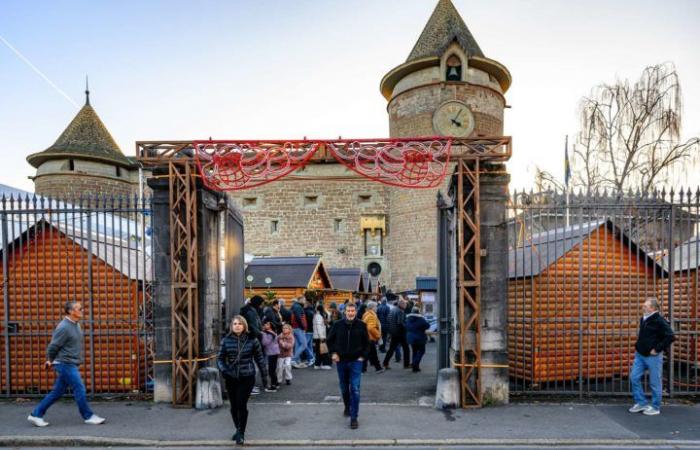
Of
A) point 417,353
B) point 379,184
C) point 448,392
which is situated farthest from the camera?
point 379,184

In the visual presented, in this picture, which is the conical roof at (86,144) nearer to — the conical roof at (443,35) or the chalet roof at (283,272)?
the chalet roof at (283,272)

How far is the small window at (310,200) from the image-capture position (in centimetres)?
3762

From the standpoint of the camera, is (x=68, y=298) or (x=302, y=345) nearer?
(x=68, y=298)

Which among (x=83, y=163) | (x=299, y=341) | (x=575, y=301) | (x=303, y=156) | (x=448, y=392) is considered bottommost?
(x=299, y=341)

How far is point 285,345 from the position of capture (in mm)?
8961

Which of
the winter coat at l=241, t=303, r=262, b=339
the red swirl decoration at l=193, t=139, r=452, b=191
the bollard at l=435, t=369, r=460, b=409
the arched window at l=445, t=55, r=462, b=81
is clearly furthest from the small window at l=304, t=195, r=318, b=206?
the bollard at l=435, t=369, r=460, b=409

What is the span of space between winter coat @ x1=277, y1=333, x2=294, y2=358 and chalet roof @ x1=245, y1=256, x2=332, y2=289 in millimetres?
8957

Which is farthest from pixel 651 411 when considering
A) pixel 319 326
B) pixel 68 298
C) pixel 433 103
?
pixel 433 103

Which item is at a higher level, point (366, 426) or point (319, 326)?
point (319, 326)

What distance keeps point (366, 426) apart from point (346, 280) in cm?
1909

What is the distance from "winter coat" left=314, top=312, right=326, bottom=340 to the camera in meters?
11.5

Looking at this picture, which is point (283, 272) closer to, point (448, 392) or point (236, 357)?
point (448, 392)

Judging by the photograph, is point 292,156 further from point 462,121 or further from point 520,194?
point 462,121

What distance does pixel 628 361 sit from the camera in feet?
26.9
